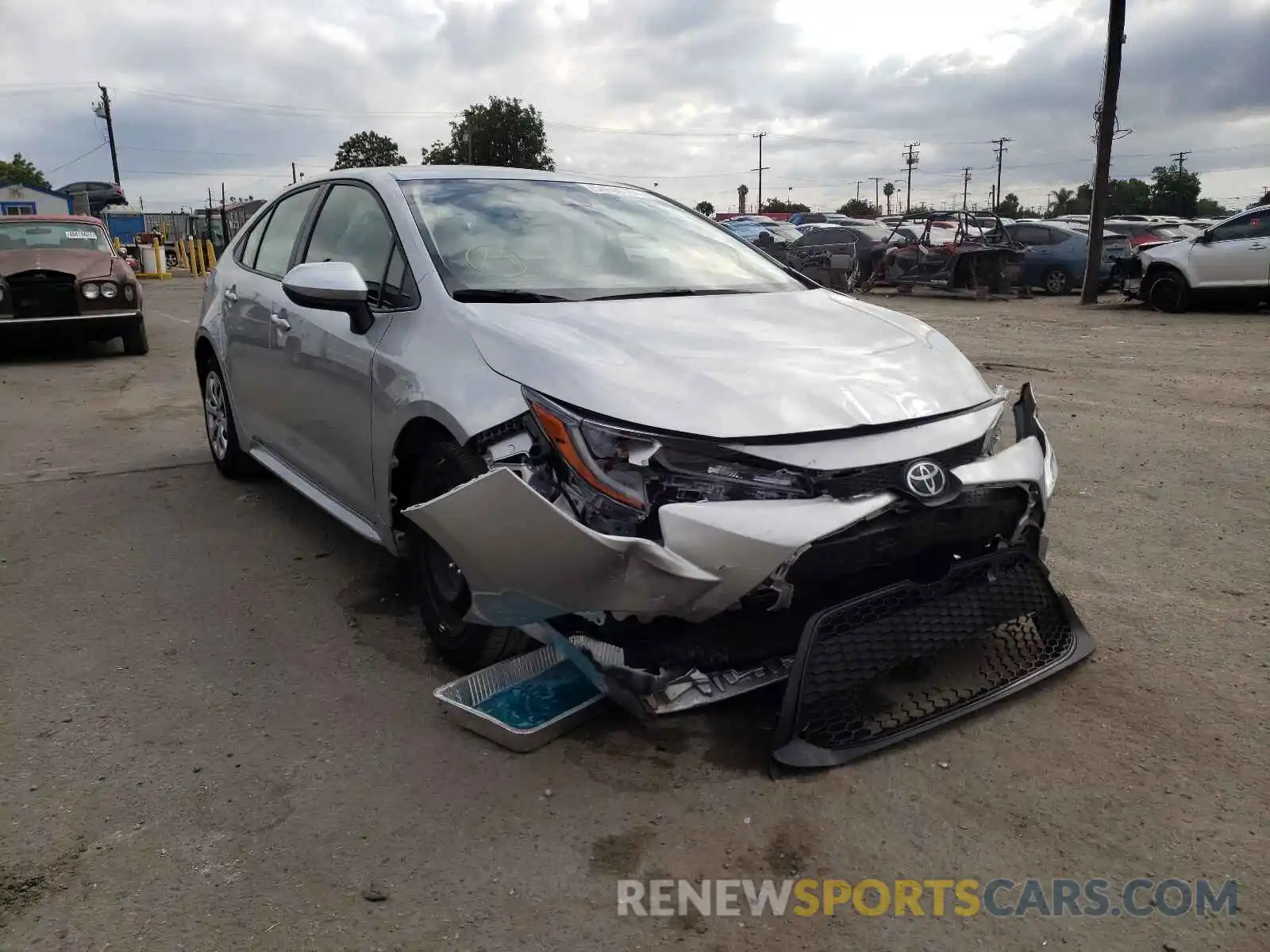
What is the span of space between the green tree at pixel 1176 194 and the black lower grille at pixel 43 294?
68582mm

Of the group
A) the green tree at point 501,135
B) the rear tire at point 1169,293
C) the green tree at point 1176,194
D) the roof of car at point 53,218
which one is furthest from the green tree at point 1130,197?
the roof of car at point 53,218

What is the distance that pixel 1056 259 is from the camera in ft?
61.9

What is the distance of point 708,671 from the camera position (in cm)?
269

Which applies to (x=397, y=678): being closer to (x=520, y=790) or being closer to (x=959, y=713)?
(x=520, y=790)

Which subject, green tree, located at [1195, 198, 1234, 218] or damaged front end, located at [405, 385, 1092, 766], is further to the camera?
green tree, located at [1195, 198, 1234, 218]

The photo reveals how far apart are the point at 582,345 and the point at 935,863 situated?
63.7 inches

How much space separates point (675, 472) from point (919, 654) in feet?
2.87

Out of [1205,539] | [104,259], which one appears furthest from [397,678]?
[104,259]

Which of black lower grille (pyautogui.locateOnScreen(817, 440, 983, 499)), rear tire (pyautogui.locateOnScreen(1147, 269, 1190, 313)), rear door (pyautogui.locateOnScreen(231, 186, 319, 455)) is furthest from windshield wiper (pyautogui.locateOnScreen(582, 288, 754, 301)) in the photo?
rear tire (pyautogui.locateOnScreen(1147, 269, 1190, 313))

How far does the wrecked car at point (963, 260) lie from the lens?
17953 millimetres

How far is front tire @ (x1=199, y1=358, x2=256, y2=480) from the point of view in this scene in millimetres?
5456

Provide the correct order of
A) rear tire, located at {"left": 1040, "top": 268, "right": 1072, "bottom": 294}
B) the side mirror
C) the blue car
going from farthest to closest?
rear tire, located at {"left": 1040, "top": 268, "right": 1072, "bottom": 294}, the blue car, the side mirror

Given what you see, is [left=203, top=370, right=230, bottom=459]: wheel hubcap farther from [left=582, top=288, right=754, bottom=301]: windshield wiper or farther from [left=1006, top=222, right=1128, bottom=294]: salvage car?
[left=1006, top=222, right=1128, bottom=294]: salvage car

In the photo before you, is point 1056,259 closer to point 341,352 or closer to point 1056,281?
point 1056,281
